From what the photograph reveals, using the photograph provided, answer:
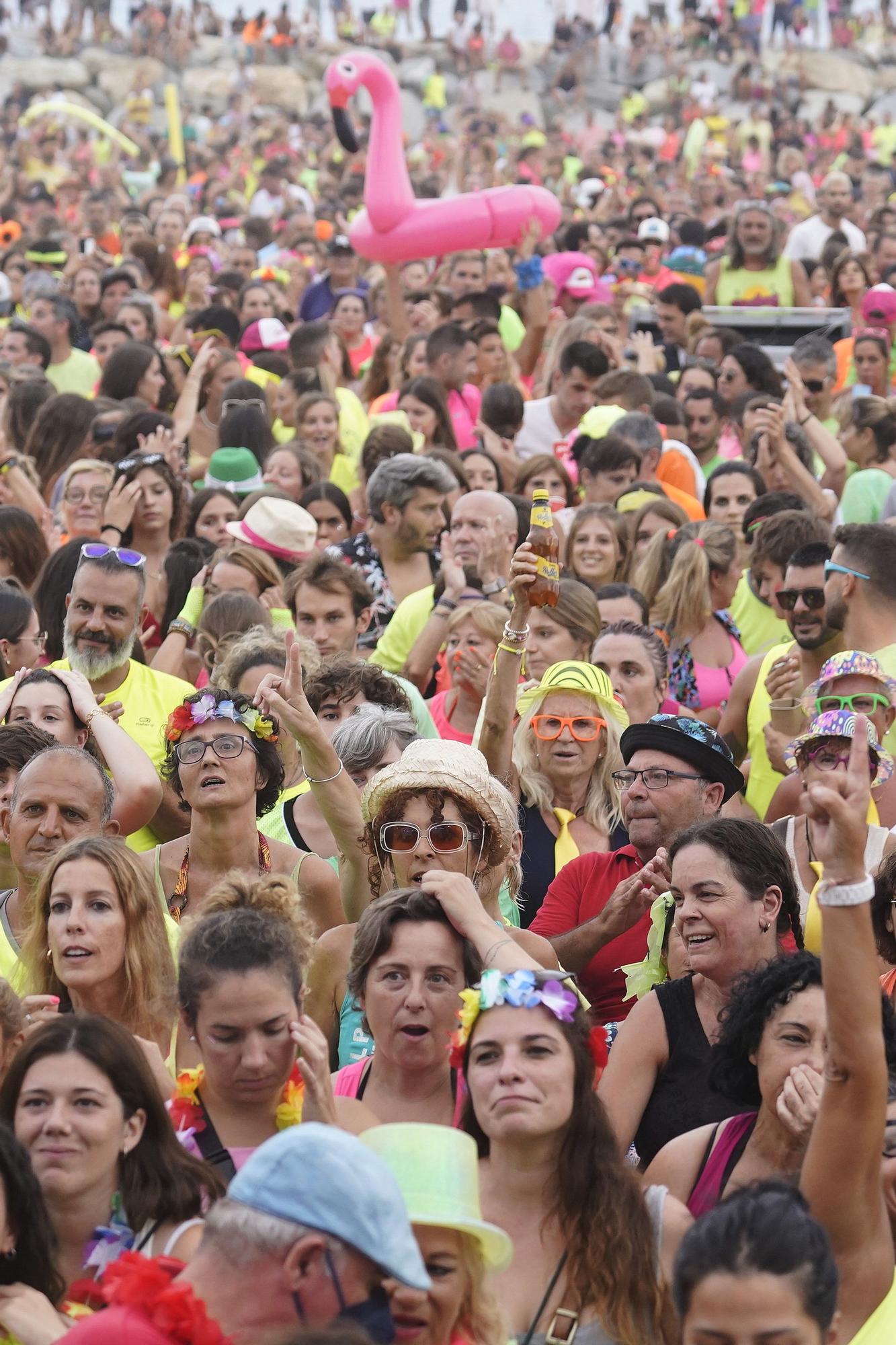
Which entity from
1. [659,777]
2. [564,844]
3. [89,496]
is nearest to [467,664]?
[564,844]

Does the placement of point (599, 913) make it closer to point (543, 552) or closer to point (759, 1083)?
point (543, 552)

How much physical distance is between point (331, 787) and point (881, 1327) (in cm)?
204

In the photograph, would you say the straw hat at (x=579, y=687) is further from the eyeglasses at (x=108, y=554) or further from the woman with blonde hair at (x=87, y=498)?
the woman with blonde hair at (x=87, y=498)

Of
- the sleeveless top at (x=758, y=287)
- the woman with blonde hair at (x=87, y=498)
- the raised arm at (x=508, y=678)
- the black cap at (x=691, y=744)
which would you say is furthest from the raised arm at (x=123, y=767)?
the sleeveless top at (x=758, y=287)

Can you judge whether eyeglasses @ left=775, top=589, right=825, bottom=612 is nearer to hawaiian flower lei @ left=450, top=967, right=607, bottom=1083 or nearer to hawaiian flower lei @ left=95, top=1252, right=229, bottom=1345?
hawaiian flower lei @ left=450, top=967, right=607, bottom=1083

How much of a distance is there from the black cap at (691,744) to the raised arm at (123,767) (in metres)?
1.29

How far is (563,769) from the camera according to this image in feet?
18.2

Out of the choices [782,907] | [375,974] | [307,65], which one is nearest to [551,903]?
[782,907]

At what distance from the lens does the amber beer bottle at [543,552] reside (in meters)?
5.31

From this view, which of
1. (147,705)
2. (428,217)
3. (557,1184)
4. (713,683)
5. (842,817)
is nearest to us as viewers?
(842,817)

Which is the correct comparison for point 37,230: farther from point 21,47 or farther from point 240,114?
point 21,47

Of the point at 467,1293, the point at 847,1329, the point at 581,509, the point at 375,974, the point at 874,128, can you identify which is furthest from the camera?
the point at 874,128

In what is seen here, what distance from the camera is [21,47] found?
3594 cm

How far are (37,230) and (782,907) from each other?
42.6 ft
